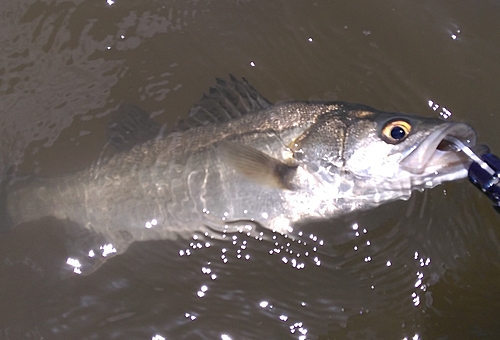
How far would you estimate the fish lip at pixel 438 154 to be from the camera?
2891mm

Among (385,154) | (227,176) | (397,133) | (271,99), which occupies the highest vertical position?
(397,133)

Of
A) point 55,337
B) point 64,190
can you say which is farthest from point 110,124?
point 55,337

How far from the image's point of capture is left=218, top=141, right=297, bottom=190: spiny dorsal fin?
10.7ft

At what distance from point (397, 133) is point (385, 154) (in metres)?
0.15

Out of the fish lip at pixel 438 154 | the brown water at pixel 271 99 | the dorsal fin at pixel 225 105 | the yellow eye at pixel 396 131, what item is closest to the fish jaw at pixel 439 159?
the fish lip at pixel 438 154

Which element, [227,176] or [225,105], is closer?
[227,176]

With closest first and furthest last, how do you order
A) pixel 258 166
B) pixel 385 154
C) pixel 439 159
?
pixel 439 159 → pixel 385 154 → pixel 258 166

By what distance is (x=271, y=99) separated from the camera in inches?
173

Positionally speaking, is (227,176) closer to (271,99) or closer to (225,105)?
(225,105)

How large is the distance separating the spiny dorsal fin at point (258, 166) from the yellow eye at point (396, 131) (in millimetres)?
620

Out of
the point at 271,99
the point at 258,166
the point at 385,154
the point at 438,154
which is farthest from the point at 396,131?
the point at 271,99

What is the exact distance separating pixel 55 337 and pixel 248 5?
3.23m

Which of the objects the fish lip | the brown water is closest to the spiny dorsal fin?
the brown water

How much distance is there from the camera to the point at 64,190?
358cm
